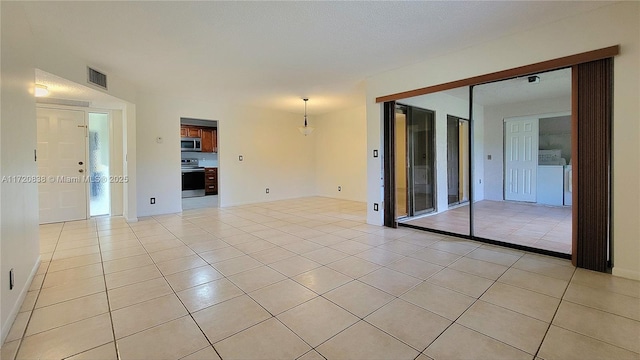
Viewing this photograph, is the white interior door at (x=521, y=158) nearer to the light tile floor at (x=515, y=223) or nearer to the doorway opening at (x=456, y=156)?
the light tile floor at (x=515, y=223)

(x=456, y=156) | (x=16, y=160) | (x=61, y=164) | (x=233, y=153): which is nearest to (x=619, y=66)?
(x=456, y=156)

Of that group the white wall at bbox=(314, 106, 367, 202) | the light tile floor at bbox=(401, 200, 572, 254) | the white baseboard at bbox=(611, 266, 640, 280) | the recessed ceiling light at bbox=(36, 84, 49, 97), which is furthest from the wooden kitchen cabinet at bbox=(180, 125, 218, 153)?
the white baseboard at bbox=(611, 266, 640, 280)

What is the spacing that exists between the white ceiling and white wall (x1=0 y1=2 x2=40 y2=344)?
426 mm

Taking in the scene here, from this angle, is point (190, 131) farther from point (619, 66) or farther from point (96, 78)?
point (619, 66)

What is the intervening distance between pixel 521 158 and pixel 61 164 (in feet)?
30.8

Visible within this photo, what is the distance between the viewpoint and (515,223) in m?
4.59

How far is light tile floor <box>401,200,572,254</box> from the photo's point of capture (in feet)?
12.0

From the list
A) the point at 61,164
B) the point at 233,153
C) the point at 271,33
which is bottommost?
the point at 61,164

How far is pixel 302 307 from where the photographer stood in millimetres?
2084

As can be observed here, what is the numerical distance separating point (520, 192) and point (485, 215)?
200 centimetres

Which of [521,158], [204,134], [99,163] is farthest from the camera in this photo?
[204,134]

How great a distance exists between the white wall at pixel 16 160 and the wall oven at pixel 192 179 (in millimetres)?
6279

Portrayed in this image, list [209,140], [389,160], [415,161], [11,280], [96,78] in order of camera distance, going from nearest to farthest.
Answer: [11,280]
[96,78]
[389,160]
[415,161]
[209,140]

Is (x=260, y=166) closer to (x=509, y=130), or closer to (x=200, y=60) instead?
(x=200, y=60)
